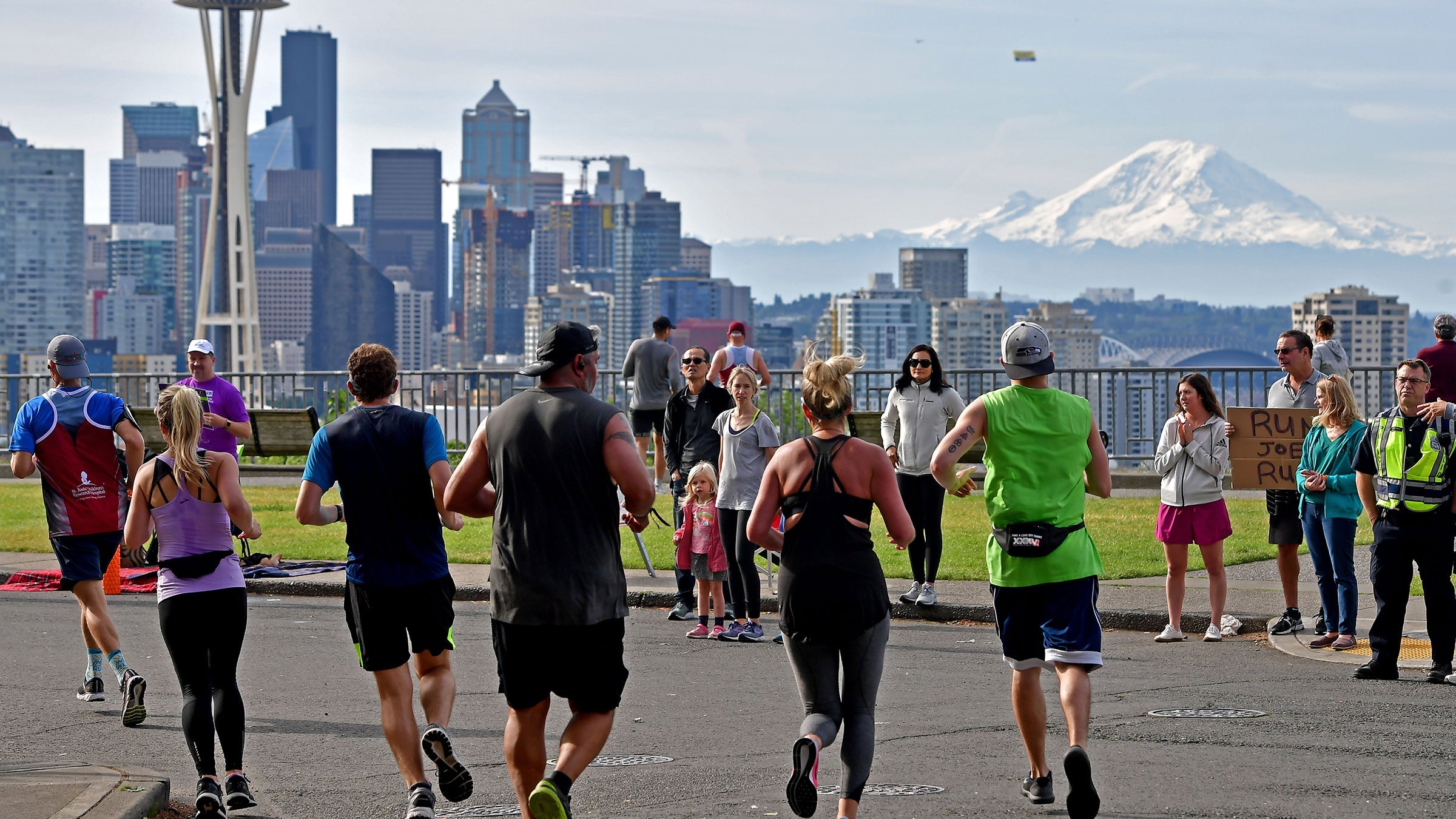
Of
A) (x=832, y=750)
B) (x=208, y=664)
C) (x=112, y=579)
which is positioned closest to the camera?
(x=208, y=664)

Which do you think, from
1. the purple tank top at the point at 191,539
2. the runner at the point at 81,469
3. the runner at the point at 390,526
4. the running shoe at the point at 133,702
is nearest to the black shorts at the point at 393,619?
the runner at the point at 390,526

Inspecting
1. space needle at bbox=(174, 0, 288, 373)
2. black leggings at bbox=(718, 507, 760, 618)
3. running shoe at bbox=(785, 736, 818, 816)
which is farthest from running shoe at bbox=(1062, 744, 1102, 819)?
space needle at bbox=(174, 0, 288, 373)

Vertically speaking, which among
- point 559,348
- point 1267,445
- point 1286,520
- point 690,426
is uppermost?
point 559,348

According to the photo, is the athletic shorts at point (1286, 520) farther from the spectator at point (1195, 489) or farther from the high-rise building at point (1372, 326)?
the high-rise building at point (1372, 326)

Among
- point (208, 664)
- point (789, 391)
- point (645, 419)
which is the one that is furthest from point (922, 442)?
point (789, 391)

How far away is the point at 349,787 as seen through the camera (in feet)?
22.0

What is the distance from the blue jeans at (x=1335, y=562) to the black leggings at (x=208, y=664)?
6.41 m

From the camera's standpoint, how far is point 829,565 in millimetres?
5773

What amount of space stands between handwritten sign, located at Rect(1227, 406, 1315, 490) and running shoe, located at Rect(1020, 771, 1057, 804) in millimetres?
5133

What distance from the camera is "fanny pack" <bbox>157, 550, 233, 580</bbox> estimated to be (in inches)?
257

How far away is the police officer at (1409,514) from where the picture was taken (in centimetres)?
875

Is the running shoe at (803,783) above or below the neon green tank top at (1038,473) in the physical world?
below

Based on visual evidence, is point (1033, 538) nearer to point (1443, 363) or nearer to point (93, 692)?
point (93, 692)

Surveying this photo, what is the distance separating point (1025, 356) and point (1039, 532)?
68 centimetres
